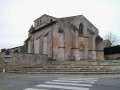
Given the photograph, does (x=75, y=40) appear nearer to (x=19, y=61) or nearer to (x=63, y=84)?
(x=19, y=61)

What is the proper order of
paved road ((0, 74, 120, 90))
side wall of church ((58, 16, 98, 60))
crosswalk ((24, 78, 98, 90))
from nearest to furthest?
crosswalk ((24, 78, 98, 90)), paved road ((0, 74, 120, 90)), side wall of church ((58, 16, 98, 60))

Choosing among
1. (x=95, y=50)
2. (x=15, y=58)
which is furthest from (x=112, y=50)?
(x=15, y=58)

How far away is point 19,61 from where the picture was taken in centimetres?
1767

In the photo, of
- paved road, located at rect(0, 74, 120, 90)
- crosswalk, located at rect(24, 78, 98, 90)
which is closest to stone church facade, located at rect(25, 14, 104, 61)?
paved road, located at rect(0, 74, 120, 90)

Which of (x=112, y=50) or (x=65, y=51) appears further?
(x=112, y=50)

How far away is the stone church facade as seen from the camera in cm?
2420

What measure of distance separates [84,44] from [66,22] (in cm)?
634

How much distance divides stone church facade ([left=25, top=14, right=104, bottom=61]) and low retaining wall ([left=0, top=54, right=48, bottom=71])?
202 inches

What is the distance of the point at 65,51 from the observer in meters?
24.6

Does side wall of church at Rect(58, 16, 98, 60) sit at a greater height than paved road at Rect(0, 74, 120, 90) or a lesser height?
greater

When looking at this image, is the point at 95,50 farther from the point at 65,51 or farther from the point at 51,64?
the point at 51,64

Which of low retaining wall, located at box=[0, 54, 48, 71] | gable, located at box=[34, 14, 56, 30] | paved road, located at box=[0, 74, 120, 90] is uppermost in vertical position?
gable, located at box=[34, 14, 56, 30]

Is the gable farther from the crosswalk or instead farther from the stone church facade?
the crosswalk

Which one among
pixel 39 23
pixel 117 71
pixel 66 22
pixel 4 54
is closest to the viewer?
pixel 117 71
